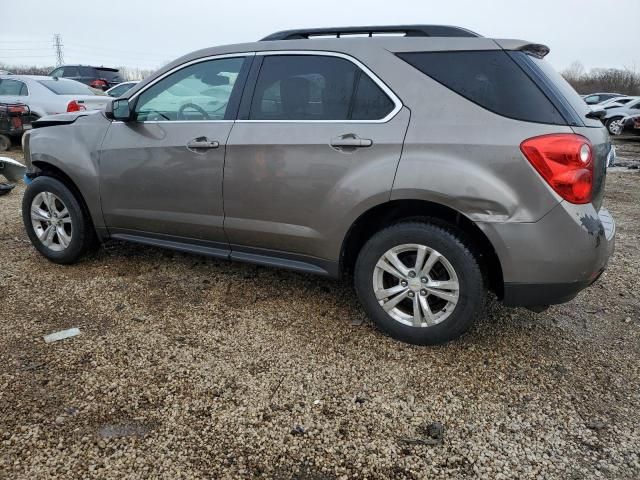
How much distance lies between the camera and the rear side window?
7.89ft

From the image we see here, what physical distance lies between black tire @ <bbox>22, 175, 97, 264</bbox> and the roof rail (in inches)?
78.2

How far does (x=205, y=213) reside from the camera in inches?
129

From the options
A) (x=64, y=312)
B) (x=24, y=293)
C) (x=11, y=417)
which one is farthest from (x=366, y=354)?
(x=24, y=293)

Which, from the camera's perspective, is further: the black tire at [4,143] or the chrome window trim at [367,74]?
the black tire at [4,143]

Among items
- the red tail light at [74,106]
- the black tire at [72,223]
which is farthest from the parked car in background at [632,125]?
the black tire at [72,223]

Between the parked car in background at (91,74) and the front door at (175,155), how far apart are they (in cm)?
1510

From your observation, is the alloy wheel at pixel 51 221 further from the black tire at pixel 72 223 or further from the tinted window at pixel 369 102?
the tinted window at pixel 369 102

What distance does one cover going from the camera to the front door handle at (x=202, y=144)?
3129 mm

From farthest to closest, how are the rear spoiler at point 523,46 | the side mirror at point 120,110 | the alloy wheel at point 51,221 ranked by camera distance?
the alloy wheel at point 51,221
the side mirror at point 120,110
the rear spoiler at point 523,46

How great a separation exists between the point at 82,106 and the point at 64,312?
732 centimetres

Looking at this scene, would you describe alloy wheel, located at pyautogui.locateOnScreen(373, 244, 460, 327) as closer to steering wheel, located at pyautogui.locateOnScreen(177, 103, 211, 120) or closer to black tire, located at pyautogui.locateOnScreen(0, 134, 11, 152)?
steering wheel, located at pyautogui.locateOnScreen(177, 103, 211, 120)

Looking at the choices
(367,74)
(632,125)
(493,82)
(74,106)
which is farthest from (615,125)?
(367,74)

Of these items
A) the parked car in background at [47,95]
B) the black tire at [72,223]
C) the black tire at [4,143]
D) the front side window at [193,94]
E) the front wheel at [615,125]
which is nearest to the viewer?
the front side window at [193,94]

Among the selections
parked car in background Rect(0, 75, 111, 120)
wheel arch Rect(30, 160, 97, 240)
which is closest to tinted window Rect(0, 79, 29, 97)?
Answer: parked car in background Rect(0, 75, 111, 120)
